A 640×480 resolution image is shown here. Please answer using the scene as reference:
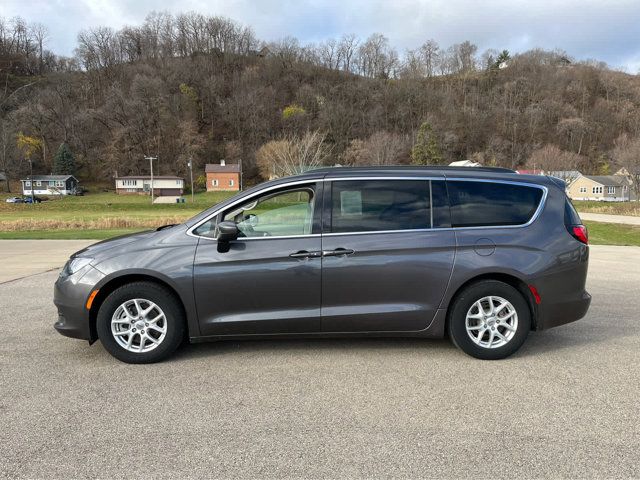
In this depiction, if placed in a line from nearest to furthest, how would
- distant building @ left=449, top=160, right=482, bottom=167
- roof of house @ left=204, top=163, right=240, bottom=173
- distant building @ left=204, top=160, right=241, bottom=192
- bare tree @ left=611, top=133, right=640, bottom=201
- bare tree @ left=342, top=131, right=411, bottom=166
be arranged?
distant building @ left=449, top=160, right=482, bottom=167
bare tree @ left=611, top=133, right=640, bottom=201
bare tree @ left=342, top=131, right=411, bottom=166
distant building @ left=204, top=160, right=241, bottom=192
roof of house @ left=204, top=163, right=240, bottom=173

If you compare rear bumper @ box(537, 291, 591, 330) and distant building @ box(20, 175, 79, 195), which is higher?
distant building @ box(20, 175, 79, 195)

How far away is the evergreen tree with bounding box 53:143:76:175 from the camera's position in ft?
302

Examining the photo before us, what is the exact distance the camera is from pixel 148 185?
87688 mm

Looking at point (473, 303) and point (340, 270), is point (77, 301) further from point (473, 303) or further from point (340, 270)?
point (473, 303)

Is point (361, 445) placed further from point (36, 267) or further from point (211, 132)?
point (211, 132)

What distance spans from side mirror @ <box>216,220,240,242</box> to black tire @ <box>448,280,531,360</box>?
2169 millimetres

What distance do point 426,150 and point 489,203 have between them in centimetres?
8615

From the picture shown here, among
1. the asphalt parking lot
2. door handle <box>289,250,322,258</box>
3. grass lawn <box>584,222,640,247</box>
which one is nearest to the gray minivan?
door handle <box>289,250,322,258</box>

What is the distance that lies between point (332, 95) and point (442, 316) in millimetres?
120641

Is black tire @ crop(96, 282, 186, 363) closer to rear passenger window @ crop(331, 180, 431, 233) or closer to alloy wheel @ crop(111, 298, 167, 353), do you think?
alloy wheel @ crop(111, 298, 167, 353)

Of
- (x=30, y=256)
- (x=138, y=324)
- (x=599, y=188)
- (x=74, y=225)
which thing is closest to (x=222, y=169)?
(x=74, y=225)

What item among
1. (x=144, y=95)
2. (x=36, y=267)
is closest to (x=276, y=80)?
(x=144, y=95)

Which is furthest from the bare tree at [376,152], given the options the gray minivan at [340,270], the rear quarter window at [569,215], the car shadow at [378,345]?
the gray minivan at [340,270]

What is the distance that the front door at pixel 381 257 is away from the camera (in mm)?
4160
